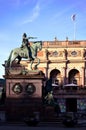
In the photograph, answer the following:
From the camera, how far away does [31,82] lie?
43219 mm

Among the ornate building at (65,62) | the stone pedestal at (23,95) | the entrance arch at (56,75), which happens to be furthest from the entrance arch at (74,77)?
the stone pedestal at (23,95)

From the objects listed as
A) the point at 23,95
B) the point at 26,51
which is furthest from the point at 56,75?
the point at 23,95

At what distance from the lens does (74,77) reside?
10319 cm

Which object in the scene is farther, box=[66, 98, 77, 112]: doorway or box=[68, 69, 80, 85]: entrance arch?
box=[68, 69, 80, 85]: entrance arch

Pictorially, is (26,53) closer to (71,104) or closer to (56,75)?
(71,104)

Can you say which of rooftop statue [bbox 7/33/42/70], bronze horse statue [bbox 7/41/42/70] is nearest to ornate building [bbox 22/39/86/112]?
bronze horse statue [bbox 7/41/42/70]

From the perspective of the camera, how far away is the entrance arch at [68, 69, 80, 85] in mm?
102812

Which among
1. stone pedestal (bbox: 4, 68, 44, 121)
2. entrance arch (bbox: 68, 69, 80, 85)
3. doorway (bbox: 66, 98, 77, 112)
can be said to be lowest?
doorway (bbox: 66, 98, 77, 112)

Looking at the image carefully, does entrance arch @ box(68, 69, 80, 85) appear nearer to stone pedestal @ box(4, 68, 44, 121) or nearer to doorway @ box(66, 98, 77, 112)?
doorway @ box(66, 98, 77, 112)

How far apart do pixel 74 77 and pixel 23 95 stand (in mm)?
60515

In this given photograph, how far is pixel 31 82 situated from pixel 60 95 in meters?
54.6

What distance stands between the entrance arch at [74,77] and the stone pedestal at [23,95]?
59.8m

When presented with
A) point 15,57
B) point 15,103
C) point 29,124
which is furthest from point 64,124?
point 15,57

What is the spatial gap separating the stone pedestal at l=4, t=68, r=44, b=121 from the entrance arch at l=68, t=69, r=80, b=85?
59771 millimetres
